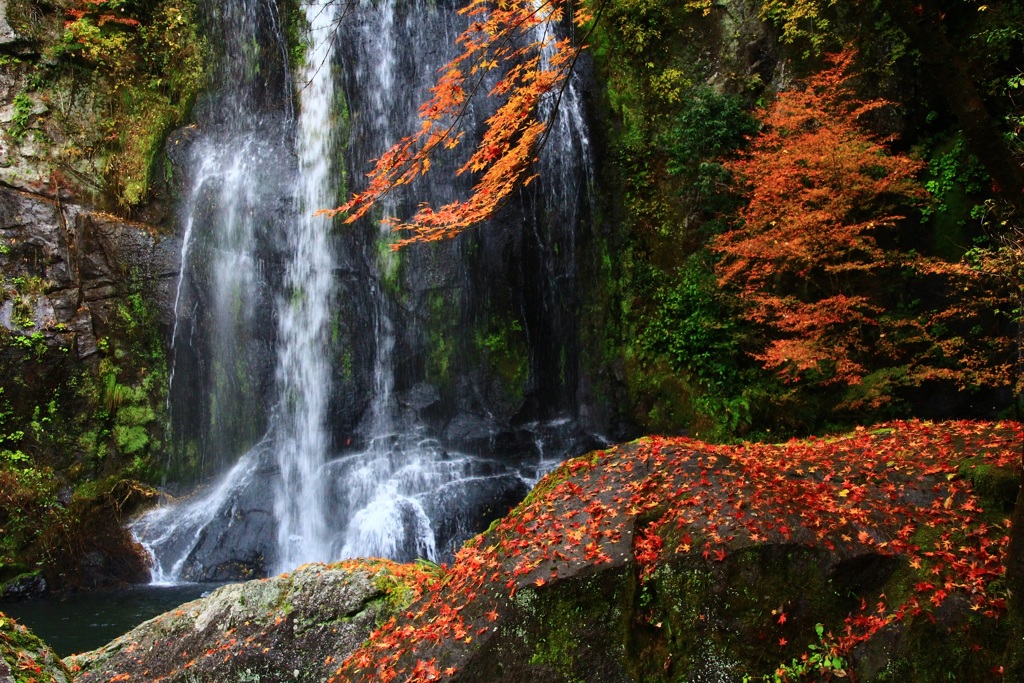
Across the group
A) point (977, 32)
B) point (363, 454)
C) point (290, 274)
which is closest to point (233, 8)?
point (290, 274)

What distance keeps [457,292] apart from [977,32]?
830 cm

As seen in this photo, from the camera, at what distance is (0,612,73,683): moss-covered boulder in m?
3.16

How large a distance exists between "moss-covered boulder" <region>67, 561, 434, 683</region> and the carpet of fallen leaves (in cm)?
43

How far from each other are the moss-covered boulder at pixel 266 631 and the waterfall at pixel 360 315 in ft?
16.3

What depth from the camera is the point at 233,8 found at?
13.6 m

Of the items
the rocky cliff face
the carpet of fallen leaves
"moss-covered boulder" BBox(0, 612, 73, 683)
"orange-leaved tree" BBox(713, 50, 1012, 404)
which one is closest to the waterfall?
the rocky cliff face

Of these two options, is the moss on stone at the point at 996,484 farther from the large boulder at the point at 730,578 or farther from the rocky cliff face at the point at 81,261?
the rocky cliff face at the point at 81,261

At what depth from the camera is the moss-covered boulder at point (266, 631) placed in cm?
488

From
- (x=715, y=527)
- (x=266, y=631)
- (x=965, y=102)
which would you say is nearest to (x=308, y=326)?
(x=266, y=631)

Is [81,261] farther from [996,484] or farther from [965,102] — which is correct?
[996,484]

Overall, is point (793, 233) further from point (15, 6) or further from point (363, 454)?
point (15, 6)

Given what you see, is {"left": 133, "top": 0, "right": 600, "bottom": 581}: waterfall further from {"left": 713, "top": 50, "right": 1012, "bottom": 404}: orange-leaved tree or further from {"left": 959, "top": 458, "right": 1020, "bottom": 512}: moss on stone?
{"left": 959, "top": 458, "right": 1020, "bottom": 512}: moss on stone

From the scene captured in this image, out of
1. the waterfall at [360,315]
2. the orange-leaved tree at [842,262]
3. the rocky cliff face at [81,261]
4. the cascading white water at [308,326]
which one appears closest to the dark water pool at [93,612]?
the rocky cliff face at [81,261]

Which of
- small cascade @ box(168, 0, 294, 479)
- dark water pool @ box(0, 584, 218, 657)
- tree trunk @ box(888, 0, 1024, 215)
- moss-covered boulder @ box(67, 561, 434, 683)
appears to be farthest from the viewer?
small cascade @ box(168, 0, 294, 479)
